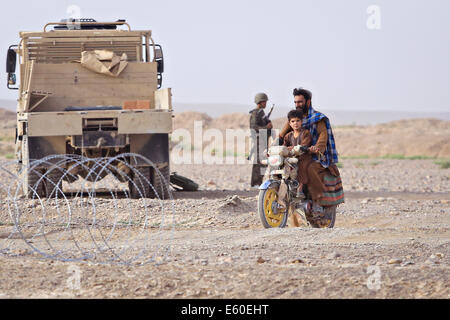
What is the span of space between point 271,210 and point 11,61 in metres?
6.87

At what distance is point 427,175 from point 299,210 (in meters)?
13.7

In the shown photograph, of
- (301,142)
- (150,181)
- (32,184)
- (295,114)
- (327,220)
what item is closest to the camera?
(295,114)

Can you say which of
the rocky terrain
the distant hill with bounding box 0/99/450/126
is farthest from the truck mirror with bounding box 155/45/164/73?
the distant hill with bounding box 0/99/450/126

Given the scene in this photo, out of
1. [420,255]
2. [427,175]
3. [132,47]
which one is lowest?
[427,175]

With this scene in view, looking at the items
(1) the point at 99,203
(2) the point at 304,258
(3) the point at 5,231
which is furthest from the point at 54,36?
(2) the point at 304,258

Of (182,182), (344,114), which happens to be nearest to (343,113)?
(344,114)

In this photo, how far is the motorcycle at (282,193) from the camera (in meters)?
8.26

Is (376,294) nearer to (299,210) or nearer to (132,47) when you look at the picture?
(299,210)

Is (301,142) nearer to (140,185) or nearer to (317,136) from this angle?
(317,136)

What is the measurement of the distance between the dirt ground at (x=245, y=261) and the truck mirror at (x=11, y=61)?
3502mm

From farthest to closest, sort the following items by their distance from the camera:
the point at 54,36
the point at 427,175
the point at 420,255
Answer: the point at 427,175, the point at 54,36, the point at 420,255

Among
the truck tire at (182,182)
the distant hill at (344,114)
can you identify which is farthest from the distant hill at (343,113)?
the truck tire at (182,182)

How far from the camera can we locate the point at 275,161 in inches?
327
